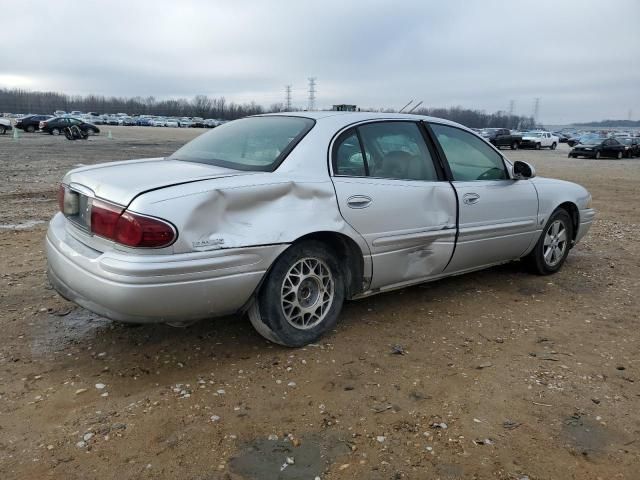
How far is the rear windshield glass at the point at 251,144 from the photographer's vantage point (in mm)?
3648

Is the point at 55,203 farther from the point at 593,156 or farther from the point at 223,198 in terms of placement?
the point at 593,156

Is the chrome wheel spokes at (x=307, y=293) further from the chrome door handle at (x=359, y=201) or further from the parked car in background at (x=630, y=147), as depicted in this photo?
the parked car in background at (x=630, y=147)

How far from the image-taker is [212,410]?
2.93 m

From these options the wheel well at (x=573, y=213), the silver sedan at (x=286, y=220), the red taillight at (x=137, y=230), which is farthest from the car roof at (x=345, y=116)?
the wheel well at (x=573, y=213)

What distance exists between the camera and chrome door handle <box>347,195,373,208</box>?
12.1 ft

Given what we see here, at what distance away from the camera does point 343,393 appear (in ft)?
10.3

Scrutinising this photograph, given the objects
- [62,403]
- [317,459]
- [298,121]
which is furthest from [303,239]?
[62,403]

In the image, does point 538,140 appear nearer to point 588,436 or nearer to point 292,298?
point 292,298

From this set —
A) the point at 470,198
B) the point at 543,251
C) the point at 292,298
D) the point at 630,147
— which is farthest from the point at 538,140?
the point at 292,298

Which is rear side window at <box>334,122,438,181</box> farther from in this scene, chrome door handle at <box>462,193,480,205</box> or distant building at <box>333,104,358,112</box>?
distant building at <box>333,104,358,112</box>

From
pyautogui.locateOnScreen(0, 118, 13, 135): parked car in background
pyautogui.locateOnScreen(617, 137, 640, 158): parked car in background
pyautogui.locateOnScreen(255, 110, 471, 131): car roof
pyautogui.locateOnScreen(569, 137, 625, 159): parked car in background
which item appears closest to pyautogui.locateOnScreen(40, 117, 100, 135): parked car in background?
pyautogui.locateOnScreen(0, 118, 13, 135): parked car in background

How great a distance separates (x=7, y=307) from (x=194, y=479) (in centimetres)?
274

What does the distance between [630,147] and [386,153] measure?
1459 inches

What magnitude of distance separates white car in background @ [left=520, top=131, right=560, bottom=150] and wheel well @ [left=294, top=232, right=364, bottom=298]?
138ft
